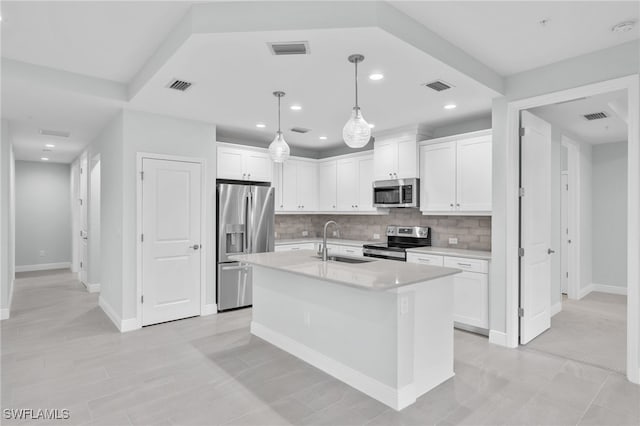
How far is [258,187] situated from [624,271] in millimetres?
6064

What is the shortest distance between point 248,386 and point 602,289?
6.27 m

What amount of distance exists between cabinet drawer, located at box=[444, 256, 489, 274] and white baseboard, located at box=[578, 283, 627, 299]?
293 centimetres

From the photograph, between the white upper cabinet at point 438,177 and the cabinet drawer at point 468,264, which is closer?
the cabinet drawer at point 468,264

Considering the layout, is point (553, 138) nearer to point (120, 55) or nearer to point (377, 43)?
point (377, 43)

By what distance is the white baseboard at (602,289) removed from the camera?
573cm

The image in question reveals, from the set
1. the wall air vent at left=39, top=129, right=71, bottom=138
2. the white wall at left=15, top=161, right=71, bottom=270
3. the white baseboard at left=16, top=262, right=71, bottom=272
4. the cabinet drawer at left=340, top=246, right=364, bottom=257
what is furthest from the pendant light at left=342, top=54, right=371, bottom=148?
the white baseboard at left=16, top=262, right=71, bottom=272

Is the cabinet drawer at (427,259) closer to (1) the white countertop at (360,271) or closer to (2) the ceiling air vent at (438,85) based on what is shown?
(1) the white countertop at (360,271)

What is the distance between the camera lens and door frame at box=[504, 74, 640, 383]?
283 centimetres

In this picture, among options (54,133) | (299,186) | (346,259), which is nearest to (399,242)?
(299,186)

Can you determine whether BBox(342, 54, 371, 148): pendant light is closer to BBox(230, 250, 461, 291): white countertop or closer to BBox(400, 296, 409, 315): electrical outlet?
BBox(230, 250, 461, 291): white countertop

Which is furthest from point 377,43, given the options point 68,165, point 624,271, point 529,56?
point 68,165

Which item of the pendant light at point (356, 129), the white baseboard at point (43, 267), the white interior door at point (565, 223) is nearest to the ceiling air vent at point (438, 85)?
the pendant light at point (356, 129)

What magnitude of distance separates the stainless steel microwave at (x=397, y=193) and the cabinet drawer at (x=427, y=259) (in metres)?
0.75

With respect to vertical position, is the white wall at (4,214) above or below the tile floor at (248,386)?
above
